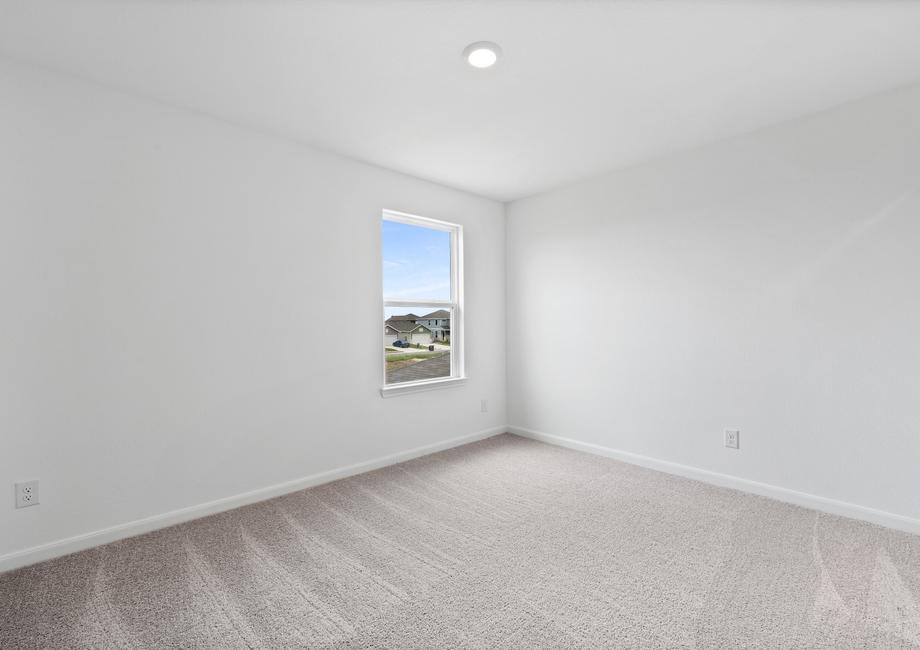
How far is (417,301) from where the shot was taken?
3.85m

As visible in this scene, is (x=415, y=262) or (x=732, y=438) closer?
(x=732, y=438)

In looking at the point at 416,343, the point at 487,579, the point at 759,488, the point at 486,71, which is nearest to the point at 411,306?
the point at 416,343

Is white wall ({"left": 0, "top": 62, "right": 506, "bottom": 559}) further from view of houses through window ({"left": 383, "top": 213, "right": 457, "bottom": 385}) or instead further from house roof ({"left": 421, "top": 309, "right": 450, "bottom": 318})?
house roof ({"left": 421, "top": 309, "right": 450, "bottom": 318})

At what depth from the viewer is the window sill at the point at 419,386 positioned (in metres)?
3.55

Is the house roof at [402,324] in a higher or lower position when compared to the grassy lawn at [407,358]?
higher

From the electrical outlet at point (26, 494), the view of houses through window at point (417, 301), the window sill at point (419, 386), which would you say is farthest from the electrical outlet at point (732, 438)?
the electrical outlet at point (26, 494)

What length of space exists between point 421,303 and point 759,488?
9.13ft

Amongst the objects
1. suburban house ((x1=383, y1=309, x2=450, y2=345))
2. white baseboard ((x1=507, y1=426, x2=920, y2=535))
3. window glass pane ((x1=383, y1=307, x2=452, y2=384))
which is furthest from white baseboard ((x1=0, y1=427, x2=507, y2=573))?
white baseboard ((x1=507, y1=426, x2=920, y2=535))

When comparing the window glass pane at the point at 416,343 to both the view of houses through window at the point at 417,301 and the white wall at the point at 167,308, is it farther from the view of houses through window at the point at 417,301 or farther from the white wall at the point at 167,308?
the white wall at the point at 167,308

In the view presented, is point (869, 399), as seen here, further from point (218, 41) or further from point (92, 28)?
point (92, 28)

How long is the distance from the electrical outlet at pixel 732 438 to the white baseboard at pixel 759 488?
21cm

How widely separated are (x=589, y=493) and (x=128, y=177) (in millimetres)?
3295

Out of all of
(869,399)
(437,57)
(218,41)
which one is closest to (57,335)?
(218,41)

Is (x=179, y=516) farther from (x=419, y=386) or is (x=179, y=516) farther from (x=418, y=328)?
(x=418, y=328)
